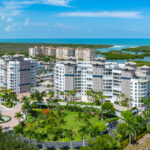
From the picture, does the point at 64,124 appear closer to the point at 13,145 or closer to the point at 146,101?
the point at 13,145

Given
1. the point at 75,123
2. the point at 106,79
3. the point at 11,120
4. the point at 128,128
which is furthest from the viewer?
the point at 106,79

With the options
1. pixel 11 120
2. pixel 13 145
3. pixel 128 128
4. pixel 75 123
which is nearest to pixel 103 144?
pixel 128 128

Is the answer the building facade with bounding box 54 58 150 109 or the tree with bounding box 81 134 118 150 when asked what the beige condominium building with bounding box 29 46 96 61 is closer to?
the building facade with bounding box 54 58 150 109

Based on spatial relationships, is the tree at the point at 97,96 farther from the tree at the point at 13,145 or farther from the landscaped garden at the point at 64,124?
the tree at the point at 13,145

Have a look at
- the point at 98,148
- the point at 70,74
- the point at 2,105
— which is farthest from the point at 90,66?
the point at 98,148

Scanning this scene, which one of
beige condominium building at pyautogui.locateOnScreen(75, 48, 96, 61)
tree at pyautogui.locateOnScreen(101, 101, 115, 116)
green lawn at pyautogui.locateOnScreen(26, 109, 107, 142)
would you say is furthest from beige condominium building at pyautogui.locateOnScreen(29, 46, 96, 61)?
tree at pyautogui.locateOnScreen(101, 101, 115, 116)

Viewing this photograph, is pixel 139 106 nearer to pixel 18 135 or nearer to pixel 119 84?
pixel 119 84
